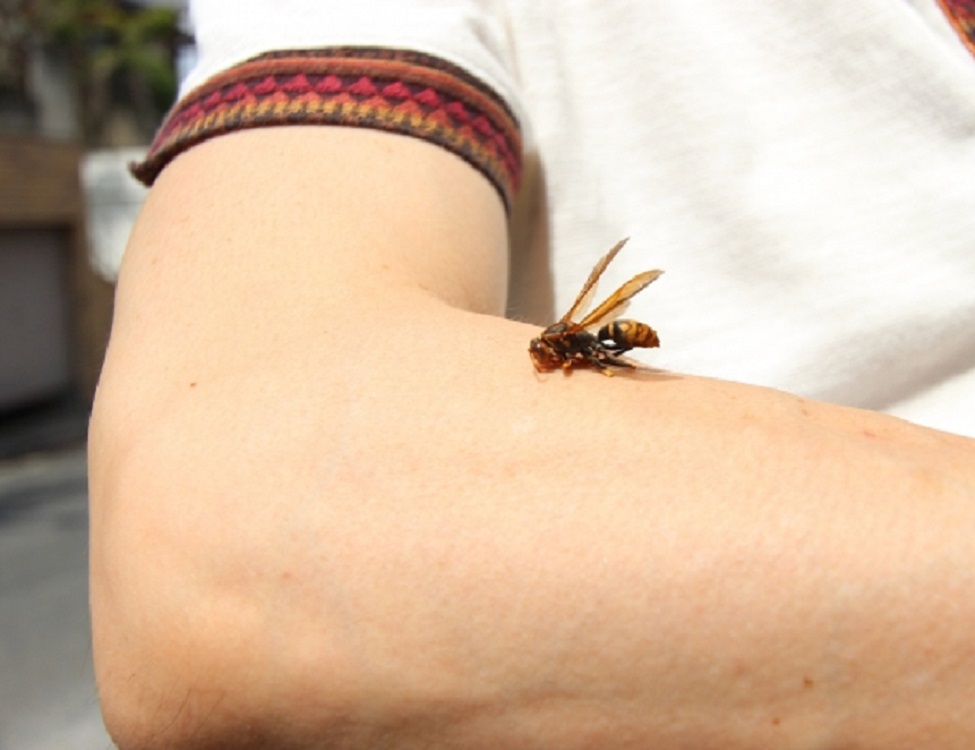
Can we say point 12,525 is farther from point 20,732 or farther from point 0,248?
point 0,248

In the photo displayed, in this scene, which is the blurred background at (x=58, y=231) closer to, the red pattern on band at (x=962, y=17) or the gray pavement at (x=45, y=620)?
the gray pavement at (x=45, y=620)

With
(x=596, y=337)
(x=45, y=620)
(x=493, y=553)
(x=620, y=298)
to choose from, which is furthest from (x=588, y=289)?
(x=45, y=620)

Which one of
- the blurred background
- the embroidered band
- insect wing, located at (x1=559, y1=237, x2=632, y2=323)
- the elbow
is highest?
the embroidered band

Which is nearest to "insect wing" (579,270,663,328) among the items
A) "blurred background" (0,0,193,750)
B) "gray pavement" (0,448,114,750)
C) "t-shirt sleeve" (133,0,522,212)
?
"t-shirt sleeve" (133,0,522,212)

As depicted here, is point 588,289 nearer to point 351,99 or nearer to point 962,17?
point 351,99

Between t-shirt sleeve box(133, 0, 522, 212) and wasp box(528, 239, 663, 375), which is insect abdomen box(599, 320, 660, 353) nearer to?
wasp box(528, 239, 663, 375)

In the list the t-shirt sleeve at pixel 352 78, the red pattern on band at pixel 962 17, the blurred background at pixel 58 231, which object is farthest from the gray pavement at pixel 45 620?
the red pattern on band at pixel 962 17

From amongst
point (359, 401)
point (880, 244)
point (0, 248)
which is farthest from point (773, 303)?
point (0, 248)
